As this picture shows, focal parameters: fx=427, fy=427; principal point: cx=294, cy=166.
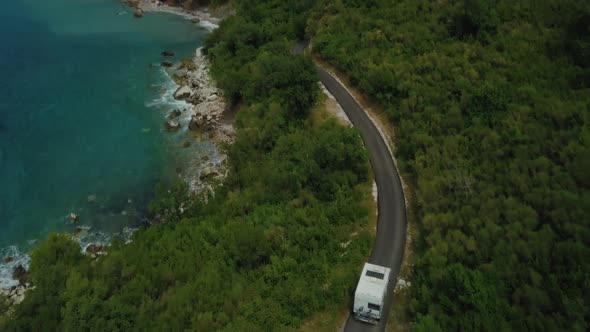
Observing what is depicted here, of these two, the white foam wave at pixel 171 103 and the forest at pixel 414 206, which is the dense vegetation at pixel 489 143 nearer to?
the forest at pixel 414 206

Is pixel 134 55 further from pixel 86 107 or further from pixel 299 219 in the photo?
pixel 299 219

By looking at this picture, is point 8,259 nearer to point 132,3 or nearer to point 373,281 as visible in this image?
point 373,281

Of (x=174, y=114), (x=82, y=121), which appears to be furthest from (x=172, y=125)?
(x=82, y=121)

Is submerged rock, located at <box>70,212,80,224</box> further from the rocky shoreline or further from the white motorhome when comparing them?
the white motorhome

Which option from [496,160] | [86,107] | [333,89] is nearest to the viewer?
[496,160]

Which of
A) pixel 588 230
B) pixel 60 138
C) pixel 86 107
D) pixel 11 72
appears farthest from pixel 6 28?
pixel 588 230

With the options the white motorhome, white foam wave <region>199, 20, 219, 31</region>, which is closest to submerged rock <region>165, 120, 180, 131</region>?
white foam wave <region>199, 20, 219, 31</region>
